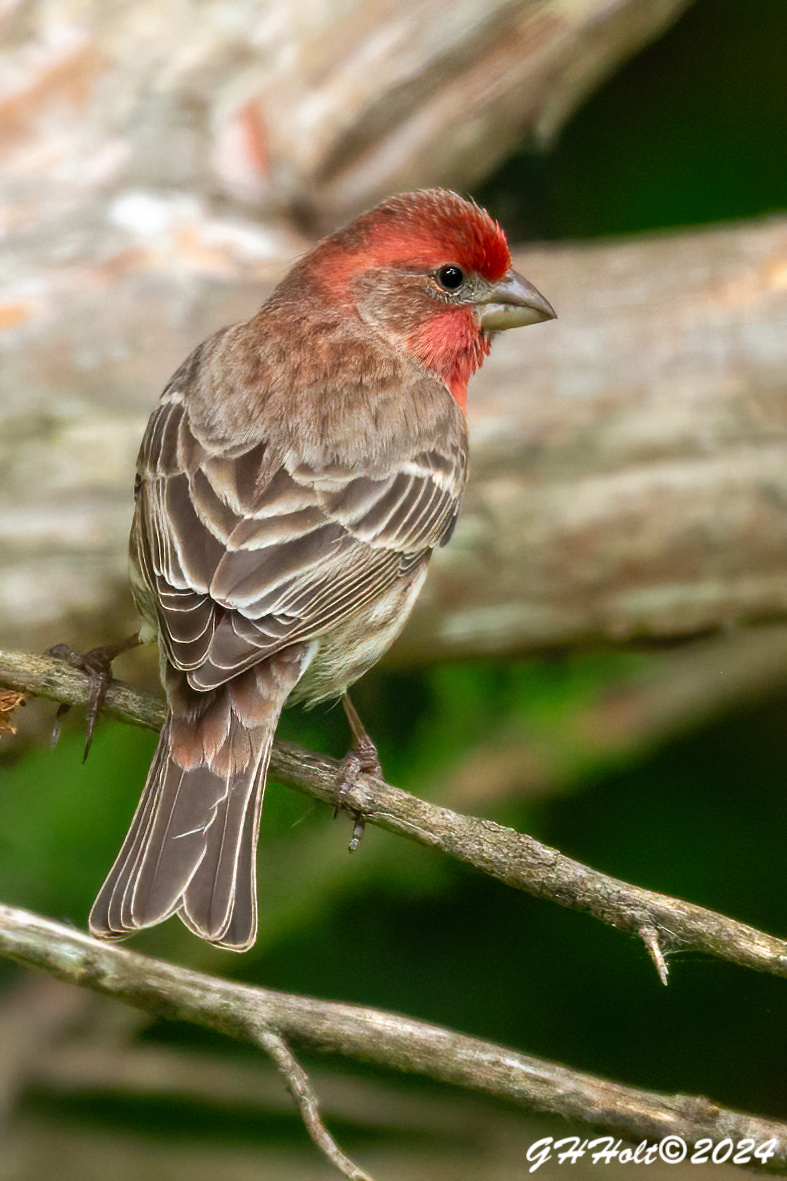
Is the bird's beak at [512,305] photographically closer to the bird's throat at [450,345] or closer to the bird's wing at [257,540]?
the bird's throat at [450,345]

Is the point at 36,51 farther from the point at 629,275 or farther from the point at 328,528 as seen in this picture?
the point at 328,528

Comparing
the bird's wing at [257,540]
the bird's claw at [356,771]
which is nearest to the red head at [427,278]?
the bird's wing at [257,540]

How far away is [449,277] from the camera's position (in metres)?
4.40

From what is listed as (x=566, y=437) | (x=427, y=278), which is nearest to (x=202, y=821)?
(x=427, y=278)

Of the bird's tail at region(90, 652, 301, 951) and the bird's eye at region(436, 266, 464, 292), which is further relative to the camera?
the bird's eye at region(436, 266, 464, 292)

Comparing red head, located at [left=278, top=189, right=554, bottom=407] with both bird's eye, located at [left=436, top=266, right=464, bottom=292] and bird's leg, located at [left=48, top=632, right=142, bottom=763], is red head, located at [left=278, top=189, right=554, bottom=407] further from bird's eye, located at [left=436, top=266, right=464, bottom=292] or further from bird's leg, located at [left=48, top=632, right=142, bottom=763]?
bird's leg, located at [left=48, top=632, right=142, bottom=763]

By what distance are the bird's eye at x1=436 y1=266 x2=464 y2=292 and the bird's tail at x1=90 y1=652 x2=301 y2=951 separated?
→ 157 cm

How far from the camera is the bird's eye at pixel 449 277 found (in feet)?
14.4

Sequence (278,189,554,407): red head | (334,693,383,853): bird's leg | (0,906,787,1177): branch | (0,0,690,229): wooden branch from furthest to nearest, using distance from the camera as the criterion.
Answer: (0,0,690,229): wooden branch, (278,189,554,407): red head, (334,693,383,853): bird's leg, (0,906,787,1177): branch

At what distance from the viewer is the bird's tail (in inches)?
119

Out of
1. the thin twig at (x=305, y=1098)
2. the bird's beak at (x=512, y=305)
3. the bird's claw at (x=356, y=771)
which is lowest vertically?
the thin twig at (x=305, y=1098)

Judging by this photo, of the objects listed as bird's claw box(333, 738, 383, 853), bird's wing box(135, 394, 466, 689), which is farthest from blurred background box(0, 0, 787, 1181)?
bird's wing box(135, 394, 466, 689)

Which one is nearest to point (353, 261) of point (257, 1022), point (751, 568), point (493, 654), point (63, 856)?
point (493, 654)

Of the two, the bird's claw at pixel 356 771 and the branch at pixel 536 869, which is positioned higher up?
the bird's claw at pixel 356 771
